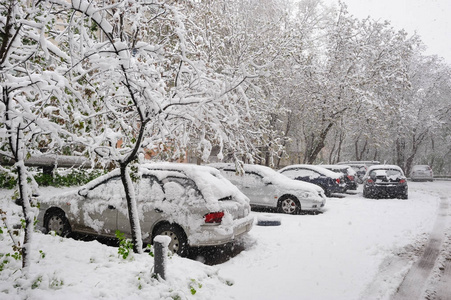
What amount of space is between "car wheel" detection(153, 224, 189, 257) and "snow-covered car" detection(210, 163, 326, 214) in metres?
4.81

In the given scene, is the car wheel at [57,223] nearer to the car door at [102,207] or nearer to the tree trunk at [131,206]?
the car door at [102,207]

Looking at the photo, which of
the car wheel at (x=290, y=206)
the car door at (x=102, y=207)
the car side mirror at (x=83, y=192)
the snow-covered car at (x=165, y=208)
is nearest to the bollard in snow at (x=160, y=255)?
the snow-covered car at (x=165, y=208)

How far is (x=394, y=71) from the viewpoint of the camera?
723 inches

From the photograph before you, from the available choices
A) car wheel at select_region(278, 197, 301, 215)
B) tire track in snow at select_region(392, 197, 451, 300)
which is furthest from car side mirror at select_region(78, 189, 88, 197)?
car wheel at select_region(278, 197, 301, 215)

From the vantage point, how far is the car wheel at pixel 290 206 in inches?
407

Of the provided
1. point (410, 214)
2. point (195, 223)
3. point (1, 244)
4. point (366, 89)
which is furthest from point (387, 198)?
point (1, 244)

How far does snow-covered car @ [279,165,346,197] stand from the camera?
557 inches

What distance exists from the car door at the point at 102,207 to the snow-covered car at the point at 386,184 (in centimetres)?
1205

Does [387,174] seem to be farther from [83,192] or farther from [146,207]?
[83,192]

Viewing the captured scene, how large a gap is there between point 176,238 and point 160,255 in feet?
6.17

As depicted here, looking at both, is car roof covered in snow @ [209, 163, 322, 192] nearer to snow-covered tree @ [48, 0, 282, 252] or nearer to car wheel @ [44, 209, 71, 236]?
car wheel @ [44, 209, 71, 236]

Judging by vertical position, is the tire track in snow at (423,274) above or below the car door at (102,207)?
below

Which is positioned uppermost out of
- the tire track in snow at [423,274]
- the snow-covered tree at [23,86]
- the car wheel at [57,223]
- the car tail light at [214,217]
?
the snow-covered tree at [23,86]

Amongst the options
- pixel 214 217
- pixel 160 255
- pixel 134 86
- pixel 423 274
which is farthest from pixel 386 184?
pixel 134 86
